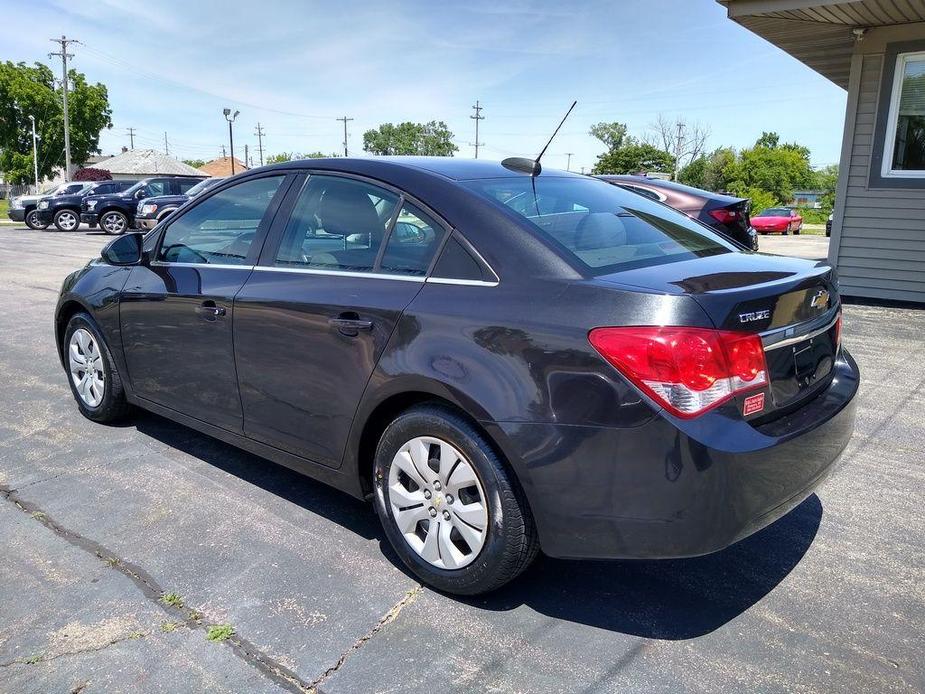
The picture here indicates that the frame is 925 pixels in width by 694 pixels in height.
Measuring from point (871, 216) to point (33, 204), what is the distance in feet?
88.4

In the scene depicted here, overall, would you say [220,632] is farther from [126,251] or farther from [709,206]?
[709,206]

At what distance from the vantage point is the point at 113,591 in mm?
2781

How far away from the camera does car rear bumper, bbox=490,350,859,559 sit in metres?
2.20

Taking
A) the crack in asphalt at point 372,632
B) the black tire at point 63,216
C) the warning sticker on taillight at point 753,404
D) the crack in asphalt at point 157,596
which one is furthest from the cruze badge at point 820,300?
the black tire at point 63,216

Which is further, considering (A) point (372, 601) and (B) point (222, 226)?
(B) point (222, 226)

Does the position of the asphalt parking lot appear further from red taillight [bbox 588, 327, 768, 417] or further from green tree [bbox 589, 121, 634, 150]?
green tree [bbox 589, 121, 634, 150]

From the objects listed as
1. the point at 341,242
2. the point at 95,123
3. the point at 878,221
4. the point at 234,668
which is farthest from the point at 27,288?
the point at 95,123

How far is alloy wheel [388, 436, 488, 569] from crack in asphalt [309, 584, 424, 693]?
0.48ft

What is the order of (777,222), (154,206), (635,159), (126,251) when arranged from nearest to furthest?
(126,251) < (154,206) < (777,222) < (635,159)

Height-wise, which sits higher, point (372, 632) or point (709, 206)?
point (709, 206)

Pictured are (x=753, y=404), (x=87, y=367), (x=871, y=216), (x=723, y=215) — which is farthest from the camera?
(x=871, y=216)

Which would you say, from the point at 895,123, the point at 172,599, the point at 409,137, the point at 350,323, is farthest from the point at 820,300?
the point at 409,137

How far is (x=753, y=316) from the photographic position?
7.70 feet

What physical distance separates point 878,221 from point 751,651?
8605mm
